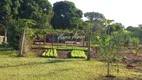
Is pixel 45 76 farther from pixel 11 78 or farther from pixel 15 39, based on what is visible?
pixel 15 39

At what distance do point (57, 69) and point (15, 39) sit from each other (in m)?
8.76

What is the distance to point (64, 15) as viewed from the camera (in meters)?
53.2

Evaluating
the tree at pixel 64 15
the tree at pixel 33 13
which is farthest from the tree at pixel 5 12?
the tree at pixel 64 15

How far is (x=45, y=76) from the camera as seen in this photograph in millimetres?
9922

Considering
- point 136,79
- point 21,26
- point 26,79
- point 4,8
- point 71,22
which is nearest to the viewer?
point 26,79

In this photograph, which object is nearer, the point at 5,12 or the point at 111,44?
the point at 111,44

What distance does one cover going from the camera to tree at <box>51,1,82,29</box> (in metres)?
50.9

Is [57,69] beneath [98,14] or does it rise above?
beneath

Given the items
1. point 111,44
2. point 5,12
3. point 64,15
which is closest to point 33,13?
point 5,12

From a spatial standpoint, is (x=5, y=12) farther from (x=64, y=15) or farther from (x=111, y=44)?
(x=111, y=44)

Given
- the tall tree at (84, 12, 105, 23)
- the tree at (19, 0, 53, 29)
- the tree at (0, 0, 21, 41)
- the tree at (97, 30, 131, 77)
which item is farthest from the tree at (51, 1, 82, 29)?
the tree at (97, 30, 131, 77)

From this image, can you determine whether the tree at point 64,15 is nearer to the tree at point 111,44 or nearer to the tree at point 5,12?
the tree at point 5,12

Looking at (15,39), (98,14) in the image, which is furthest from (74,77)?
(98,14)

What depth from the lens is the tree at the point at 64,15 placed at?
50.9m
